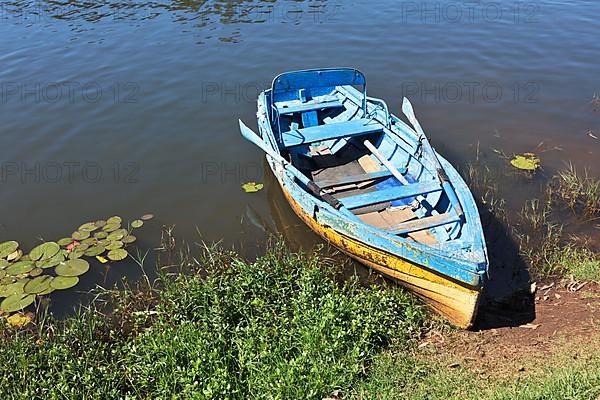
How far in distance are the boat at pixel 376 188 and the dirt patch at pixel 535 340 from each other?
266mm

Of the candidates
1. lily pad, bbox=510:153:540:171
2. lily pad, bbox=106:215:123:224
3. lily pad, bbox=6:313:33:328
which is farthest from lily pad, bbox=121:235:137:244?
lily pad, bbox=510:153:540:171

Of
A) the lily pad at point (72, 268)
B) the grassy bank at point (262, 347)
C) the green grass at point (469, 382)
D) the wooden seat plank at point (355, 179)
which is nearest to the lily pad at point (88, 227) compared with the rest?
the lily pad at point (72, 268)

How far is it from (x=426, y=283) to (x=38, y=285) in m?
4.06

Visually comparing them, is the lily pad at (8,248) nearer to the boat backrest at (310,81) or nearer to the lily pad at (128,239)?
the lily pad at (128,239)

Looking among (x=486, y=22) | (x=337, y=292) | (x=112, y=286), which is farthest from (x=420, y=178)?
(x=486, y=22)

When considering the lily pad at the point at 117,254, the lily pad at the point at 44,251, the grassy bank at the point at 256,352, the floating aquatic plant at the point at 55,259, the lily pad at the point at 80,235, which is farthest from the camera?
the lily pad at the point at 80,235

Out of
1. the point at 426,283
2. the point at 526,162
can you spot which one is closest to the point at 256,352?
the point at 426,283

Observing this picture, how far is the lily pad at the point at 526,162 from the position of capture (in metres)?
7.72

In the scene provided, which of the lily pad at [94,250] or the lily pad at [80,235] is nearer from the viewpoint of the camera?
the lily pad at [94,250]

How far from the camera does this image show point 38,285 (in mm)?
5699

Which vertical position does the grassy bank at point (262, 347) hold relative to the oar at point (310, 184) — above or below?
below

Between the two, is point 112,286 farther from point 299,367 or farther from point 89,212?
point 299,367

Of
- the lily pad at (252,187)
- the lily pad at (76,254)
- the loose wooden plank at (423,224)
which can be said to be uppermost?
the loose wooden plank at (423,224)

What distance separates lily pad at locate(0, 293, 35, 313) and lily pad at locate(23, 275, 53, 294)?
0.07 m
